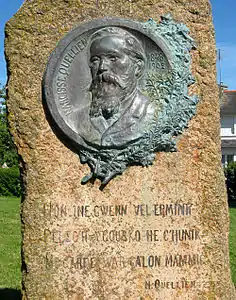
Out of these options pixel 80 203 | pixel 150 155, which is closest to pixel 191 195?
pixel 150 155

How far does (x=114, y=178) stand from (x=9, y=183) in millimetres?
15905

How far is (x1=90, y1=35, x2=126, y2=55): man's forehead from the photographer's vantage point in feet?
12.6

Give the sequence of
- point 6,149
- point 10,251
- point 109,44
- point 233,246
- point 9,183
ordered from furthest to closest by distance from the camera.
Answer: point 6,149
point 9,183
point 233,246
point 10,251
point 109,44

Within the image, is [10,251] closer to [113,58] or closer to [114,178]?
[114,178]

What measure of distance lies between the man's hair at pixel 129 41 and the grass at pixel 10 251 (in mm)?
3695

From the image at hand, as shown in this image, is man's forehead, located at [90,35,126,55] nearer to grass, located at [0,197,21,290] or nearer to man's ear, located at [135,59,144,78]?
man's ear, located at [135,59,144,78]

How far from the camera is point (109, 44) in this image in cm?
384

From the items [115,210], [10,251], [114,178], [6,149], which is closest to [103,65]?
[114,178]

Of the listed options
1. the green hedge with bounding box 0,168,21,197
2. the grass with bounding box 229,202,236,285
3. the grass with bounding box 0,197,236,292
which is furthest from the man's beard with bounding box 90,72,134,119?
the green hedge with bounding box 0,168,21,197

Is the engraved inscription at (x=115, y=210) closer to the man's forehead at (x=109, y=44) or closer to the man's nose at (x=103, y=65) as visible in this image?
the man's nose at (x=103, y=65)

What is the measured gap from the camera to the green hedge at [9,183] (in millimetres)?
19188

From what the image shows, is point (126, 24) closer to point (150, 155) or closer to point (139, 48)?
point (139, 48)

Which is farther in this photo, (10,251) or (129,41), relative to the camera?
(10,251)

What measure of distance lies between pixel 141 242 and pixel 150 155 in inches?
26.4
